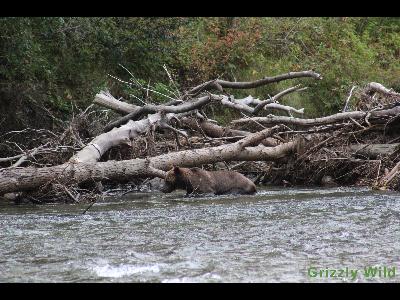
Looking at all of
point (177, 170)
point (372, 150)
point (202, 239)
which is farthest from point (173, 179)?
point (202, 239)

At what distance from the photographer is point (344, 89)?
18.0 m

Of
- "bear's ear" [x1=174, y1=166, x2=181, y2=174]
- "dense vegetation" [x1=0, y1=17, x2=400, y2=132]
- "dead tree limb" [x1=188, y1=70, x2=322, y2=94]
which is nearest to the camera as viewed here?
"bear's ear" [x1=174, y1=166, x2=181, y2=174]

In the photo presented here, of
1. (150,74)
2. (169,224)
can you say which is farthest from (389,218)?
(150,74)

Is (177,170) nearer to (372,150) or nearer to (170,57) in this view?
(372,150)

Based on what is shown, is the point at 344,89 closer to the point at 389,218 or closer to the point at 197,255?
the point at 389,218

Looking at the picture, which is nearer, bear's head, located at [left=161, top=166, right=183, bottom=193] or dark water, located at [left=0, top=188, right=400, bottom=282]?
dark water, located at [left=0, top=188, right=400, bottom=282]

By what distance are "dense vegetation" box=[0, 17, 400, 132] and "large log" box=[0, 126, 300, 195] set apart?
3.28 meters

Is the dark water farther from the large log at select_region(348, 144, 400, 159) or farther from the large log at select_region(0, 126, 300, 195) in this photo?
the large log at select_region(348, 144, 400, 159)

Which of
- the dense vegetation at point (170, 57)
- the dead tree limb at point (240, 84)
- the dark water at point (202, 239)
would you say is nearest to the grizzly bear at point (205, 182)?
the dark water at point (202, 239)

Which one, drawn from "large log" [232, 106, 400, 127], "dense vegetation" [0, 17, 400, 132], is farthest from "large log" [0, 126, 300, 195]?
"dense vegetation" [0, 17, 400, 132]

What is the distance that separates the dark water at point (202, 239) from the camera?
5.15 m

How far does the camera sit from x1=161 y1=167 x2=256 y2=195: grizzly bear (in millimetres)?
10852

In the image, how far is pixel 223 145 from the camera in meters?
11.6

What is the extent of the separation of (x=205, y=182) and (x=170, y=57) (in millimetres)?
7263
